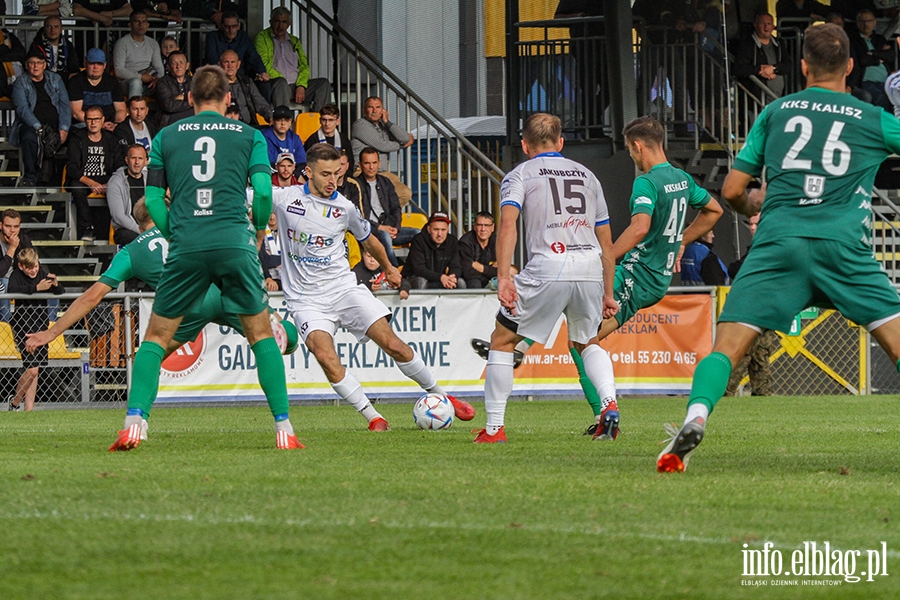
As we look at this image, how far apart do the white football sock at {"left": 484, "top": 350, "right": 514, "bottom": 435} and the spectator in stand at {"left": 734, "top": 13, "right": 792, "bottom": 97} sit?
14418 mm

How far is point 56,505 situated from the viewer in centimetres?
528

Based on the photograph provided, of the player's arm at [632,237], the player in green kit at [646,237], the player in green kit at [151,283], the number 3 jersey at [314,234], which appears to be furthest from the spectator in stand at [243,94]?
the player's arm at [632,237]

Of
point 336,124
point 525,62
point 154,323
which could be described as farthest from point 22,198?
point 154,323

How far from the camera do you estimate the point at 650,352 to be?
53.8 ft

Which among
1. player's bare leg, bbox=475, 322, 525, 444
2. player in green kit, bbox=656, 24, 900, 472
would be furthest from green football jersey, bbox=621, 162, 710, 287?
player in green kit, bbox=656, 24, 900, 472

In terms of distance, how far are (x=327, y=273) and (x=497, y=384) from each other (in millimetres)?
2430

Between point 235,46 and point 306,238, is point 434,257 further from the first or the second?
point 306,238

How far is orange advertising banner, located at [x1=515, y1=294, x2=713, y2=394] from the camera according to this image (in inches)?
639

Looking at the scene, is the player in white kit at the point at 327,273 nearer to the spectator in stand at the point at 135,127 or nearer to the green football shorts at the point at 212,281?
the green football shorts at the point at 212,281

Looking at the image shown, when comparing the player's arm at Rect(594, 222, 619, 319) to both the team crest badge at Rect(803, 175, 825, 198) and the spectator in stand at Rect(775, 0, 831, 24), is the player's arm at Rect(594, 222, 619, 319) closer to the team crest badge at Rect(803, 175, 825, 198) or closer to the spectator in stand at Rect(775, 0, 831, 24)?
the team crest badge at Rect(803, 175, 825, 198)

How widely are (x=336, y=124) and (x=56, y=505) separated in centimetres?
1455

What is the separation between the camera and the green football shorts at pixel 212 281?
7.71 meters

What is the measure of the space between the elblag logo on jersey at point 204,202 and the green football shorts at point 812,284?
322cm

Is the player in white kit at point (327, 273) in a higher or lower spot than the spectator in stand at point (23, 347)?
higher
